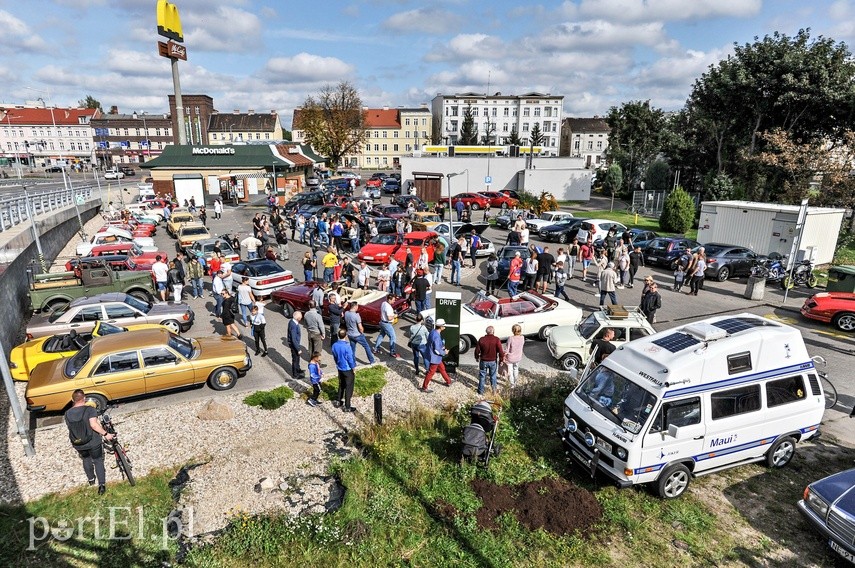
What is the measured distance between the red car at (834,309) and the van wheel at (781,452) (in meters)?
8.65

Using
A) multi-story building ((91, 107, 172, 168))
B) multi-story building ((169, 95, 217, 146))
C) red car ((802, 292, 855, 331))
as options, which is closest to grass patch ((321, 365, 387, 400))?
red car ((802, 292, 855, 331))

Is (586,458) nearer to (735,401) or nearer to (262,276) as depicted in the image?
(735,401)

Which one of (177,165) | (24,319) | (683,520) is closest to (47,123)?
(177,165)

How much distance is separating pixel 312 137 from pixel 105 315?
64.1 m

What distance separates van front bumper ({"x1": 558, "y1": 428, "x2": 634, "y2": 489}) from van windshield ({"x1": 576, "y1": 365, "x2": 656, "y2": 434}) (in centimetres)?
65

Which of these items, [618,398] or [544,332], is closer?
[618,398]

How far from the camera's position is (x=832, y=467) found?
851cm

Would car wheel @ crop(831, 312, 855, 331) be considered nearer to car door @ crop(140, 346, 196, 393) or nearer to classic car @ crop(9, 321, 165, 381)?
Answer: car door @ crop(140, 346, 196, 393)

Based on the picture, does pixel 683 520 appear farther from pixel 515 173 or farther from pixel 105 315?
pixel 515 173

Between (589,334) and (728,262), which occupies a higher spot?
(728,262)

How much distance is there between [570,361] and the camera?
12.0 m

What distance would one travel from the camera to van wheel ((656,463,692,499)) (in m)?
7.44

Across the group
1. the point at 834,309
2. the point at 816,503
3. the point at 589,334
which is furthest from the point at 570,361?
the point at 834,309

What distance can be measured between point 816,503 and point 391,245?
17.1 m
